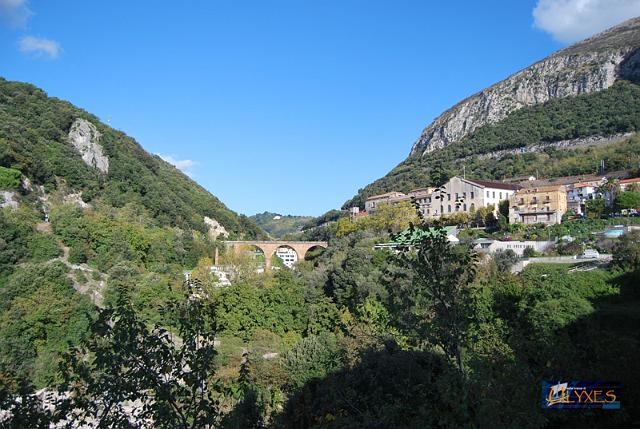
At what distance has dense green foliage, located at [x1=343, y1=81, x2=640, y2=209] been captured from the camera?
6122 cm

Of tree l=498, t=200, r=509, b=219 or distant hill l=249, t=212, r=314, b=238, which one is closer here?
tree l=498, t=200, r=509, b=219

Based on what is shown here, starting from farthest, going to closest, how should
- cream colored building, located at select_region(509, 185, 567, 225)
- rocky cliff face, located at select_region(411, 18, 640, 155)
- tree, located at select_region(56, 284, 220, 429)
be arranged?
rocky cliff face, located at select_region(411, 18, 640, 155) < cream colored building, located at select_region(509, 185, 567, 225) < tree, located at select_region(56, 284, 220, 429)

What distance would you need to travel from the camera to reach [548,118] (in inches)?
3433

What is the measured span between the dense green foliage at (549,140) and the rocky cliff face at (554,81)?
10.8 ft

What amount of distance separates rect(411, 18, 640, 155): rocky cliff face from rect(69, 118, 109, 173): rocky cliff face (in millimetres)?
75259

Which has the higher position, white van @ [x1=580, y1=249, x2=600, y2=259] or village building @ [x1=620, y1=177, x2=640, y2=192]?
village building @ [x1=620, y1=177, x2=640, y2=192]

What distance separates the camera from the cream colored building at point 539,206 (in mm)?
41906

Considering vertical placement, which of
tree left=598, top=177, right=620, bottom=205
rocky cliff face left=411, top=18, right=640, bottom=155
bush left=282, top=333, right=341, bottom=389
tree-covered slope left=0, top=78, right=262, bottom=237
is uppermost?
rocky cliff face left=411, top=18, right=640, bottom=155

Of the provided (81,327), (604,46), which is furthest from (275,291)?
(604,46)

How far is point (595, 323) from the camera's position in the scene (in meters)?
20.6

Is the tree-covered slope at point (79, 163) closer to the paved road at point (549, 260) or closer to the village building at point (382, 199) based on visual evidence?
the village building at point (382, 199)

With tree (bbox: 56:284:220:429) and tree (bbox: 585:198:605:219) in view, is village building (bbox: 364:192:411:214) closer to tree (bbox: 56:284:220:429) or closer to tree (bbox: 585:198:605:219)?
tree (bbox: 585:198:605:219)

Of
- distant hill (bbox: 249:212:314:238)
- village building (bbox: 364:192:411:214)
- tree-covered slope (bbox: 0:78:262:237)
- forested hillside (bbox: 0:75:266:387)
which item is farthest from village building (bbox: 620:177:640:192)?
distant hill (bbox: 249:212:314:238)

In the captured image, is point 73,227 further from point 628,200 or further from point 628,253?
point 628,200
